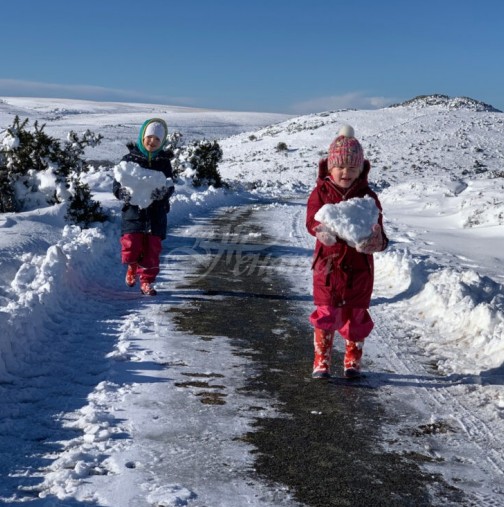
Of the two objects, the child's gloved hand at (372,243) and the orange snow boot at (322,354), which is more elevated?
the child's gloved hand at (372,243)

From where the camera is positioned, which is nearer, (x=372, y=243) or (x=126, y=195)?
(x=372, y=243)

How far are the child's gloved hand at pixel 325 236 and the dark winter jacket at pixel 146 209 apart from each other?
11.0ft

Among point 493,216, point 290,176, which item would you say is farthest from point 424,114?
point 493,216

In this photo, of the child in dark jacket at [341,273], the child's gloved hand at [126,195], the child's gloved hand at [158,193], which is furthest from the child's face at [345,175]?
the child's gloved hand at [126,195]

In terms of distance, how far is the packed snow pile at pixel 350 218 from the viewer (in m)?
4.90

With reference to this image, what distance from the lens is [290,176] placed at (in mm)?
49031

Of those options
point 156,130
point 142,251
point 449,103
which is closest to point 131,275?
point 142,251

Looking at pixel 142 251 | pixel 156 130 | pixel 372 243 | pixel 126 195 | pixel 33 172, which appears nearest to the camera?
pixel 372 243

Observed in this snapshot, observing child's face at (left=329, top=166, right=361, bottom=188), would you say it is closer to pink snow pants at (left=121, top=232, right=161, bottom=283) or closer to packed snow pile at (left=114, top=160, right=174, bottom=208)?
packed snow pile at (left=114, top=160, right=174, bottom=208)

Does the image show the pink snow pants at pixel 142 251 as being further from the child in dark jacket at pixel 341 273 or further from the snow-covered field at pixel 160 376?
the child in dark jacket at pixel 341 273

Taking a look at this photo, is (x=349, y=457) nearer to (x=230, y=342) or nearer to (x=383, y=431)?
(x=383, y=431)

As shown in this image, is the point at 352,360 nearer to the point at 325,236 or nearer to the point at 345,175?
the point at 325,236

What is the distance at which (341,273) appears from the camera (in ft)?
16.7

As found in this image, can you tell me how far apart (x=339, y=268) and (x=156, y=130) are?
3.73 metres
